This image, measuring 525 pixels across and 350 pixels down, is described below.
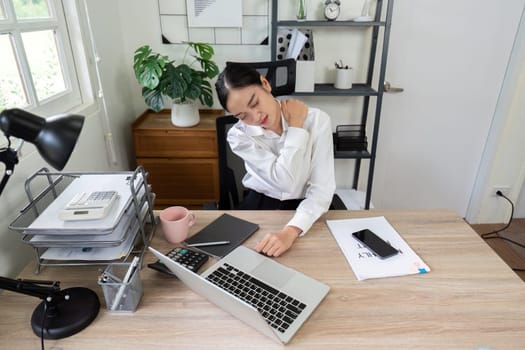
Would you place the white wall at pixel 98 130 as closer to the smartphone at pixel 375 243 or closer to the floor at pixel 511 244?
the smartphone at pixel 375 243

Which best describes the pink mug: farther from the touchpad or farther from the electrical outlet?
the electrical outlet

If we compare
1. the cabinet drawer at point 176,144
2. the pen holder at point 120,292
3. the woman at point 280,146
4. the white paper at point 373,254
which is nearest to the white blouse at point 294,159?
the woman at point 280,146

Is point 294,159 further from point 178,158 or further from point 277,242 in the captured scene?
point 178,158

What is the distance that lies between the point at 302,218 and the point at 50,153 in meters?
0.76

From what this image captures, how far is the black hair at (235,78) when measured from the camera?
1242 mm

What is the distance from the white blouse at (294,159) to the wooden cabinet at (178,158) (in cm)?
69

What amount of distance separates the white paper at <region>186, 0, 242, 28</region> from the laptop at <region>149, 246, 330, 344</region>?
Answer: 64.4 inches

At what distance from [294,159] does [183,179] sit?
3.52 ft

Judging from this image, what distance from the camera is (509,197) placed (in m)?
2.64

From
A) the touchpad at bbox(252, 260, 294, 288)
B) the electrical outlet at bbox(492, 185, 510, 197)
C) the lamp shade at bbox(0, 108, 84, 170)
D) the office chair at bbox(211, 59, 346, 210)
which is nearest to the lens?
the lamp shade at bbox(0, 108, 84, 170)

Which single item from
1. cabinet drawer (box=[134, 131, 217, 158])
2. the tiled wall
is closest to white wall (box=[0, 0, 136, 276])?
cabinet drawer (box=[134, 131, 217, 158])

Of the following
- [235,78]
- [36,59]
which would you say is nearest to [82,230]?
[235,78]

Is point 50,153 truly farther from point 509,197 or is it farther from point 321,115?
point 509,197

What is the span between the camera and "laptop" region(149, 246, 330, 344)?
806mm
